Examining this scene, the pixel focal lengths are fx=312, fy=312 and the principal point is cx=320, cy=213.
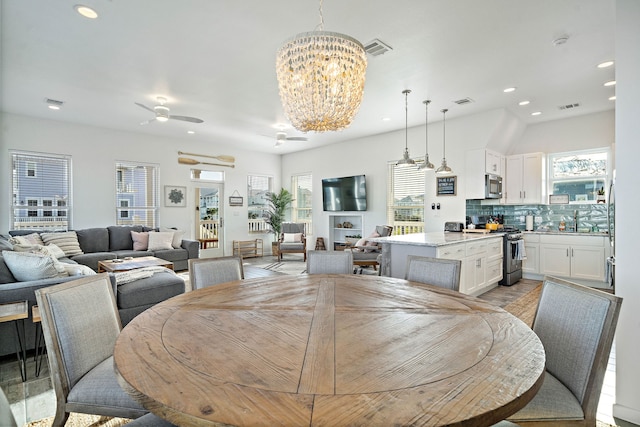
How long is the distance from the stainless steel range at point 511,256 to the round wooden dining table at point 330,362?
4.06 m

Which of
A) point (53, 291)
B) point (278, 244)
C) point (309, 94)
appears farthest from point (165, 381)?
point (278, 244)

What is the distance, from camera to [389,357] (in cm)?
99

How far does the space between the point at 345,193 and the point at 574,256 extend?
4.35 meters

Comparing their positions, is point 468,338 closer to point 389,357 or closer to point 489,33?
point 389,357

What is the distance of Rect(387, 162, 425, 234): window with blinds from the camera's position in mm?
6266

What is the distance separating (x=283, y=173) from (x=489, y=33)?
6.74m

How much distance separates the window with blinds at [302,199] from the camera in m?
8.47

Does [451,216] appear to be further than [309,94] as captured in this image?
Yes

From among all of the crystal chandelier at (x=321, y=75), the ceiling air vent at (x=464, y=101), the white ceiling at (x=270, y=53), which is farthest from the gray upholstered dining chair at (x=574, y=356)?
the ceiling air vent at (x=464, y=101)

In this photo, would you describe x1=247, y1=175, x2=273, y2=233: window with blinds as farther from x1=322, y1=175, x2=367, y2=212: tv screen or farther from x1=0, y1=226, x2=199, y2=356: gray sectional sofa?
x1=0, y1=226, x2=199, y2=356: gray sectional sofa

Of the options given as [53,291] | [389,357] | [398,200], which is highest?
[398,200]

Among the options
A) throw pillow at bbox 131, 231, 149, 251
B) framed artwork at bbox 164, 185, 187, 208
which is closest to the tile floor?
throw pillow at bbox 131, 231, 149, 251

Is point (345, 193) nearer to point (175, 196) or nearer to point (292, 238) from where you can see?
point (292, 238)

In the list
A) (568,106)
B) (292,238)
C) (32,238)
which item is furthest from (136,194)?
(568,106)
